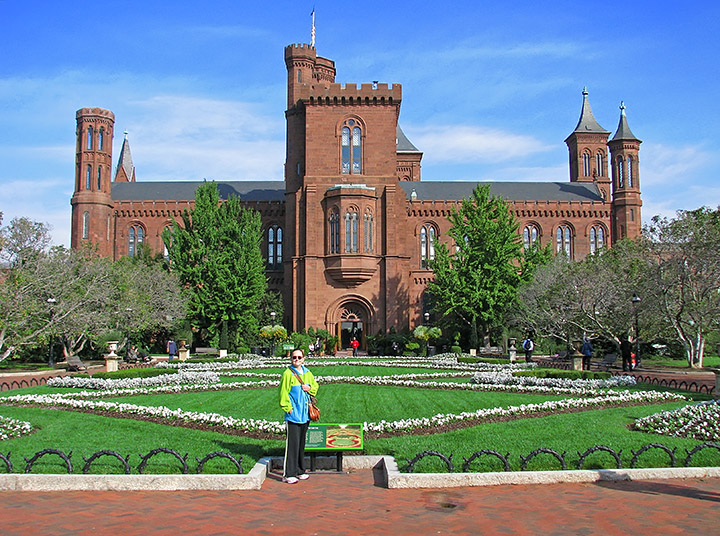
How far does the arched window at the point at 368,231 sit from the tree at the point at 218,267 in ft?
24.8

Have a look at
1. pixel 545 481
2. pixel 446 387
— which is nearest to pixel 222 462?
pixel 545 481

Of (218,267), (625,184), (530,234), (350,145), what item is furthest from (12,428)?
(625,184)

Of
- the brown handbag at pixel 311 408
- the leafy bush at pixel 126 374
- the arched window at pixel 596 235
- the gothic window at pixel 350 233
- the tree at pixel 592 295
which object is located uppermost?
the arched window at pixel 596 235

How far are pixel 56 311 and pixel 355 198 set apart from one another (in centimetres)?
2162

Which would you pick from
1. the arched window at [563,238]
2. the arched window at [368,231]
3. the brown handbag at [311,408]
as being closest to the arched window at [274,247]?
the arched window at [368,231]

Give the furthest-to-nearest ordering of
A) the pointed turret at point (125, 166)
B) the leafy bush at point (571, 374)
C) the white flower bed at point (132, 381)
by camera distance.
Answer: the pointed turret at point (125, 166)
the leafy bush at point (571, 374)
the white flower bed at point (132, 381)

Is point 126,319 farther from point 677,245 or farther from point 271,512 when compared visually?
point 271,512

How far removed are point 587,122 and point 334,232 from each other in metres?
37.9

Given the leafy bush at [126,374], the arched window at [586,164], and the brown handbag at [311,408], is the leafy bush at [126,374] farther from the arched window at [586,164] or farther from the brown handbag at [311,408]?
the arched window at [586,164]

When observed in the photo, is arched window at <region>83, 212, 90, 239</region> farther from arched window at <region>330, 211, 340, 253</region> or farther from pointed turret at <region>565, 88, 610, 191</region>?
pointed turret at <region>565, 88, 610, 191</region>

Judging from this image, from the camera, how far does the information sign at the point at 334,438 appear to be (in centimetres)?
959

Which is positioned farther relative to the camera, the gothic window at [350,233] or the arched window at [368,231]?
the arched window at [368,231]

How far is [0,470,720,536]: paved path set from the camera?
686 centimetres

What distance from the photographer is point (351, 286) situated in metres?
46.6
